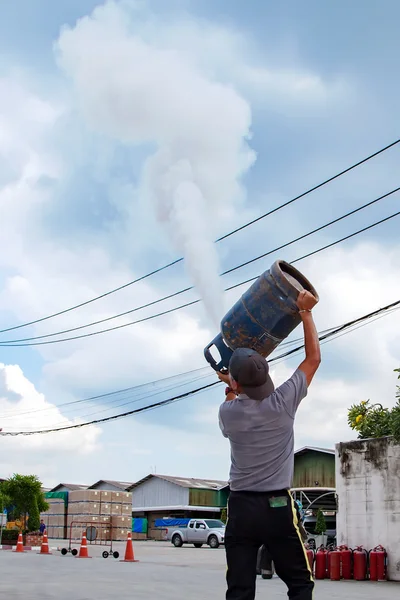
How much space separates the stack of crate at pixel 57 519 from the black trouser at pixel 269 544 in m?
41.8

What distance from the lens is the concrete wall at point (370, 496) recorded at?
1588 centimetres

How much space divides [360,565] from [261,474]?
13.4 metres

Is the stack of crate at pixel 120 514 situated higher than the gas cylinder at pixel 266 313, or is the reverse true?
the gas cylinder at pixel 266 313

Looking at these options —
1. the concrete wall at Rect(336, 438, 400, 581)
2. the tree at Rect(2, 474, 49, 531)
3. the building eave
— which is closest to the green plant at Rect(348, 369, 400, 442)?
the concrete wall at Rect(336, 438, 400, 581)

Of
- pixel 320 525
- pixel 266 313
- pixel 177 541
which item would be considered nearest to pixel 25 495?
pixel 177 541

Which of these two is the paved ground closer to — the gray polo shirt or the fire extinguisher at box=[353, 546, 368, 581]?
the fire extinguisher at box=[353, 546, 368, 581]

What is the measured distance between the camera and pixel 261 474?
3.69 m

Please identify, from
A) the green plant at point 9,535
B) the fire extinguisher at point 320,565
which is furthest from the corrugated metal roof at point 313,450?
the fire extinguisher at point 320,565

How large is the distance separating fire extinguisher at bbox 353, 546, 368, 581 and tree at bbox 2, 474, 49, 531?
22.3 meters

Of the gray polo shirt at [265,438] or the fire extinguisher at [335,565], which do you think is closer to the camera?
the gray polo shirt at [265,438]

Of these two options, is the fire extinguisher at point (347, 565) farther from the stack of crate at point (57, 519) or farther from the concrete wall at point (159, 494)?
the concrete wall at point (159, 494)

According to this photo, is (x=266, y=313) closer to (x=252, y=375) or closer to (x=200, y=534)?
(x=252, y=375)

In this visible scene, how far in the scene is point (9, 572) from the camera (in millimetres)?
13938

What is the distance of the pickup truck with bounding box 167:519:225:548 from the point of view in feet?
124
